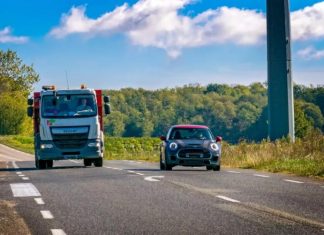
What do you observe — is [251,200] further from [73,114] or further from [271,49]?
[271,49]

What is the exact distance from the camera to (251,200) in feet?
45.9

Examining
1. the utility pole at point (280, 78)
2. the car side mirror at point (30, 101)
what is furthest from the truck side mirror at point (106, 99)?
the utility pole at point (280, 78)

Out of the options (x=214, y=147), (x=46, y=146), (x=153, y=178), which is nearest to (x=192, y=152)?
(x=214, y=147)

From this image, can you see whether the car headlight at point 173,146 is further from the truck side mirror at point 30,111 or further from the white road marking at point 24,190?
the white road marking at point 24,190

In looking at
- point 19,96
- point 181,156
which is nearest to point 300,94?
point 19,96

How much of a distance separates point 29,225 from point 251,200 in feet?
15.7

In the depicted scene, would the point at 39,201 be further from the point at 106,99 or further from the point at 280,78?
the point at 280,78

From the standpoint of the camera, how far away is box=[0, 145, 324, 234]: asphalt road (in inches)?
398

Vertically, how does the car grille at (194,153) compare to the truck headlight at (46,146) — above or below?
below

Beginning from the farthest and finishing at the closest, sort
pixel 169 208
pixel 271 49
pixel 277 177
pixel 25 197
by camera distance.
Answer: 1. pixel 271 49
2. pixel 277 177
3. pixel 25 197
4. pixel 169 208

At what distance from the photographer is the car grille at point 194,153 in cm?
2477

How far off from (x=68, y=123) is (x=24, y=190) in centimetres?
1090

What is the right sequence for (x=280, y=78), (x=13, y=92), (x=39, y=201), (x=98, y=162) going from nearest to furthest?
(x=39, y=201) → (x=98, y=162) → (x=280, y=78) → (x=13, y=92)

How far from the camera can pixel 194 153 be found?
2480 centimetres
